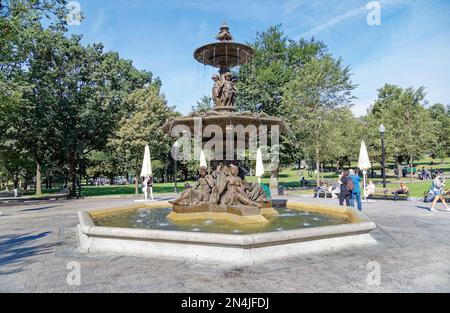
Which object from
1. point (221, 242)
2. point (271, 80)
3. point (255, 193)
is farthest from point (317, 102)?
point (221, 242)

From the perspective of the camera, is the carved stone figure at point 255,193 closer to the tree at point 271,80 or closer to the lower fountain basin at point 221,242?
the lower fountain basin at point 221,242

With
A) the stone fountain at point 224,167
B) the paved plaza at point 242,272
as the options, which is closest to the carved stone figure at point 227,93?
the stone fountain at point 224,167

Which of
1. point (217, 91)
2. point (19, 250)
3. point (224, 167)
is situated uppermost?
point (217, 91)

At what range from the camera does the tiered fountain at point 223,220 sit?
259 inches

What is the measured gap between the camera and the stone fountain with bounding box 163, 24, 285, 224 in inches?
414

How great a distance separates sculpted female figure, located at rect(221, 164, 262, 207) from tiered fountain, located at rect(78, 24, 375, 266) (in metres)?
0.03

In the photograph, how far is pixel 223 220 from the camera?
10422mm

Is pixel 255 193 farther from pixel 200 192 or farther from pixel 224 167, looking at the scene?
pixel 200 192

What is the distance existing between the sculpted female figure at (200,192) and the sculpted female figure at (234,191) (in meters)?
0.65

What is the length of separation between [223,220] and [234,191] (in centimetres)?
108

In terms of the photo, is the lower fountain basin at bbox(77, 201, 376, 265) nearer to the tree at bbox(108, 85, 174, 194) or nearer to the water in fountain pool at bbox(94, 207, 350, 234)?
the water in fountain pool at bbox(94, 207, 350, 234)
